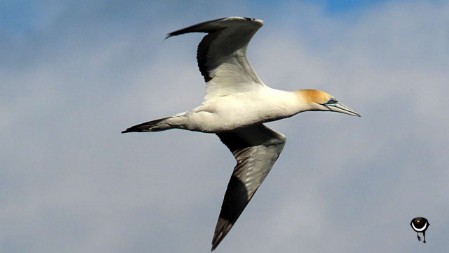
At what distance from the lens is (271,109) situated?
18875 millimetres

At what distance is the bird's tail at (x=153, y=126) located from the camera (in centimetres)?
1889

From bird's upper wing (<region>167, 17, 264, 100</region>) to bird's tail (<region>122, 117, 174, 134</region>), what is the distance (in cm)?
84

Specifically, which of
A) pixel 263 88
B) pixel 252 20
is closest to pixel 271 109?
pixel 263 88

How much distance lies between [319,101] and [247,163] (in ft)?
7.33

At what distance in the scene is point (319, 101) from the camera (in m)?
19.5

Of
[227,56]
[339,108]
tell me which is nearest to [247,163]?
[339,108]

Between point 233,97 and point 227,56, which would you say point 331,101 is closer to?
point 233,97

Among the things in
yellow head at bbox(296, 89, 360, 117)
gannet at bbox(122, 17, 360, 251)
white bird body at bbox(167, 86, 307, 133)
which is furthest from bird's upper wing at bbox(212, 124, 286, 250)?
white bird body at bbox(167, 86, 307, 133)

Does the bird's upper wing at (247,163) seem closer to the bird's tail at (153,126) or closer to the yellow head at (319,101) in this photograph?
the yellow head at (319,101)

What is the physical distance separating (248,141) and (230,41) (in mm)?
3294

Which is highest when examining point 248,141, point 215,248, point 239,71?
point 239,71

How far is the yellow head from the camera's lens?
19328 mm

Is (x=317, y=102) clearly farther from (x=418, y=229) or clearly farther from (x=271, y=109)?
(x=418, y=229)

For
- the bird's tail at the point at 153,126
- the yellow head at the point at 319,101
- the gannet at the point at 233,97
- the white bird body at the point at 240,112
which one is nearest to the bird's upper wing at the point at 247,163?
the gannet at the point at 233,97
